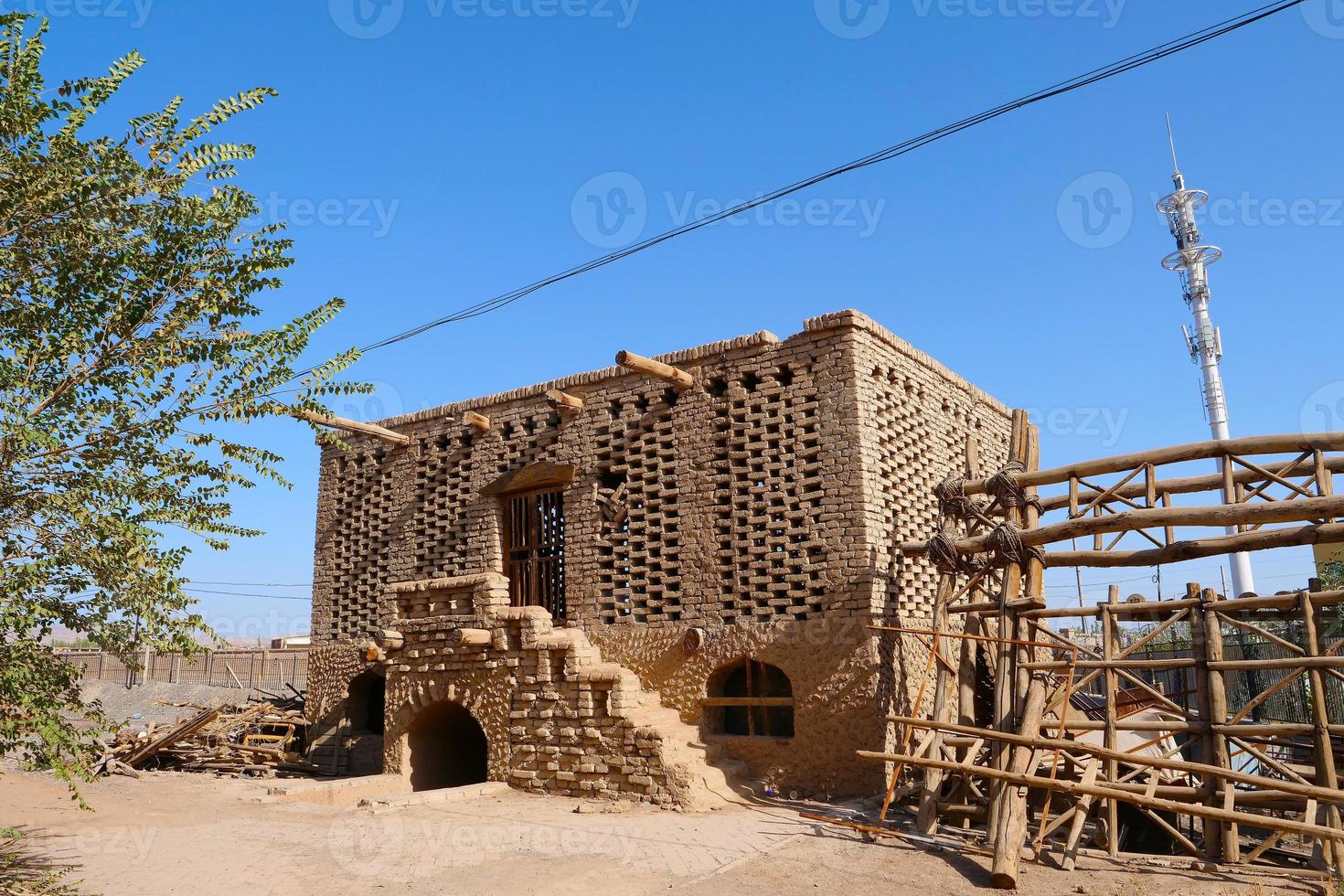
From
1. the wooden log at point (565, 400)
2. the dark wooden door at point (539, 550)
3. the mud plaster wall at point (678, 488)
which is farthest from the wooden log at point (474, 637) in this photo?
the wooden log at point (565, 400)

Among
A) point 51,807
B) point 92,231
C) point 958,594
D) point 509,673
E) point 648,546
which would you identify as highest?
point 92,231

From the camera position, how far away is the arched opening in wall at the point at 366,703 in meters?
17.1

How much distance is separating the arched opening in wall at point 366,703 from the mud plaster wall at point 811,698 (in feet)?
22.9

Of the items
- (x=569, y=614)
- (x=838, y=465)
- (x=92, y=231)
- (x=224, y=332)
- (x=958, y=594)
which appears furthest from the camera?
(x=569, y=614)

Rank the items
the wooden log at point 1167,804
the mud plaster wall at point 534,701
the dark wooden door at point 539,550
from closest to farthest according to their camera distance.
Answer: the wooden log at point 1167,804 → the mud plaster wall at point 534,701 → the dark wooden door at point 539,550

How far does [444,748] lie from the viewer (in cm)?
1559

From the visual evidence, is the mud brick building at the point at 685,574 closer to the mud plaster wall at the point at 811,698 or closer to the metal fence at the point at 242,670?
the mud plaster wall at the point at 811,698

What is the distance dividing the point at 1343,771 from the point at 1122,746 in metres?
3.19

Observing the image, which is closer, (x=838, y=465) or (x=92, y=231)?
(x=92, y=231)

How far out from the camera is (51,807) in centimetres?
1316

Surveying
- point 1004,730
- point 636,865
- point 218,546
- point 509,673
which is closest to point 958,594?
point 1004,730

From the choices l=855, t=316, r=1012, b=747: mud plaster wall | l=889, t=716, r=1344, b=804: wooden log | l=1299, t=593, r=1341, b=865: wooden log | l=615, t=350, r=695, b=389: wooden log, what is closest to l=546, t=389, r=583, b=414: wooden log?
l=615, t=350, r=695, b=389: wooden log

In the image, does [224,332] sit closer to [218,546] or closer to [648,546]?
[218,546]

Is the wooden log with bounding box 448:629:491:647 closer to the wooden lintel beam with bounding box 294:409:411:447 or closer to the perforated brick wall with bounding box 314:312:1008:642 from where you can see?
the perforated brick wall with bounding box 314:312:1008:642
